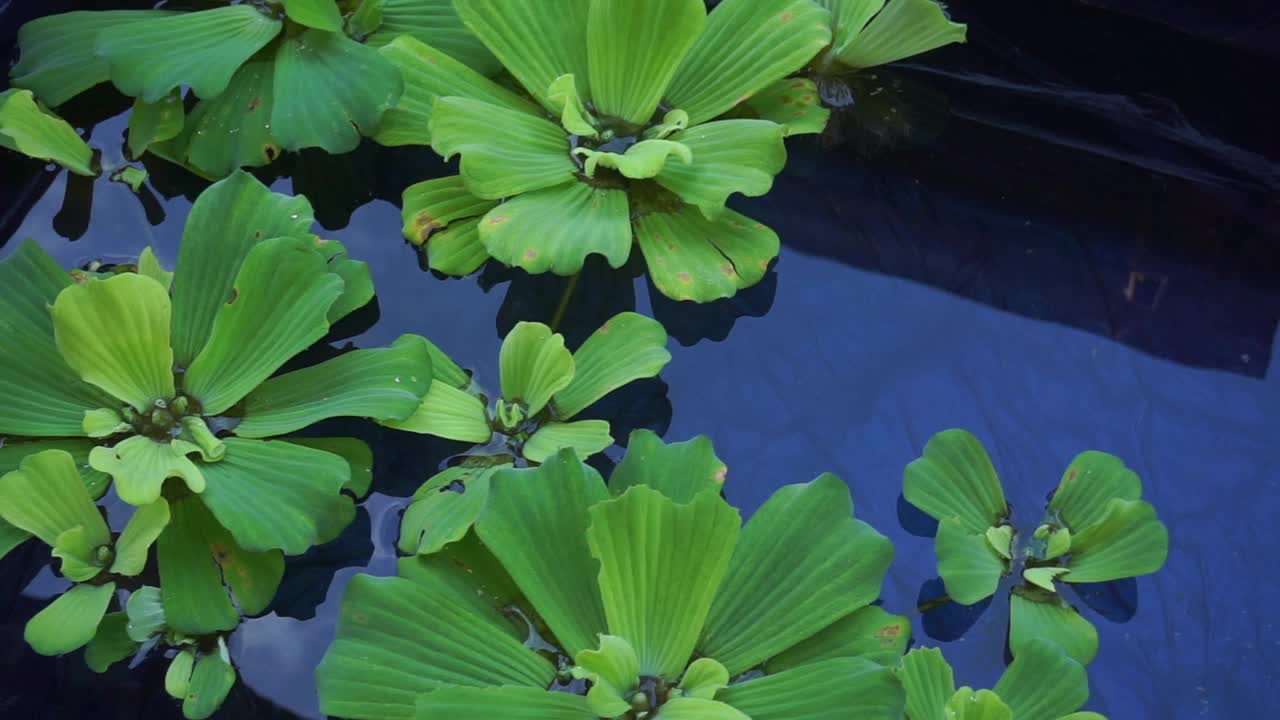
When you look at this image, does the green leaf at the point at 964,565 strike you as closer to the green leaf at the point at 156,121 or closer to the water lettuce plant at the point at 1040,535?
the water lettuce plant at the point at 1040,535

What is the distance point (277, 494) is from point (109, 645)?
0.23 meters

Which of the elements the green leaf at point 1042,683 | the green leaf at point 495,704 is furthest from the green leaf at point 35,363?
the green leaf at point 1042,683

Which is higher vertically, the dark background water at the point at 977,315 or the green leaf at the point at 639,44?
the green leaf at the point at 639,44

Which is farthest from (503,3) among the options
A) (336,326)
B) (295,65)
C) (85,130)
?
(85,130)

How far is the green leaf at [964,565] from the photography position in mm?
1317

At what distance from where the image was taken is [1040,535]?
4.58 feet

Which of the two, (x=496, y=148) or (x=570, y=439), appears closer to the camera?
(x=570, y=439)

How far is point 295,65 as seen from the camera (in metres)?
1.58

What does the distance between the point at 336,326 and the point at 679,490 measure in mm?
505

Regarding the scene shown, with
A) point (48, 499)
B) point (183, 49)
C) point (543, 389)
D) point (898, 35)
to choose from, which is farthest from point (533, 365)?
point (898, 35)

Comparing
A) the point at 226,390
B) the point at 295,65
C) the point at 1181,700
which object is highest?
the point at 295,65

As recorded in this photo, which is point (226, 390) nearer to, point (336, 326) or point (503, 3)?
point (336, 326)

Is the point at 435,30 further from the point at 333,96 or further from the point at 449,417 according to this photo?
the point at 449,417

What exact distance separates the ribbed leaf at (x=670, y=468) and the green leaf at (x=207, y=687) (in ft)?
1.40
